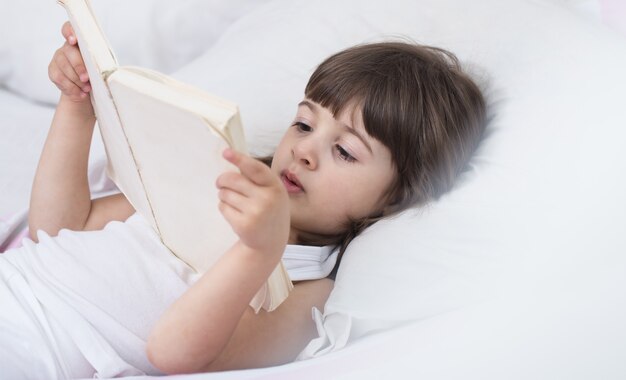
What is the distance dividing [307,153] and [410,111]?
5.5 inches

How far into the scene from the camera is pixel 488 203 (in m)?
A: 0.81

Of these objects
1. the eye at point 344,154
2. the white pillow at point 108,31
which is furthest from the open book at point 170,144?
the white pillow at point 108,31

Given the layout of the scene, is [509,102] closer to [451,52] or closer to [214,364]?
[451,52]

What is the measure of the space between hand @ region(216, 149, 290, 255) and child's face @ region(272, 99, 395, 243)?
274mm

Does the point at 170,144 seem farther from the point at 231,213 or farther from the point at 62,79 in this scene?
the point at 62,79

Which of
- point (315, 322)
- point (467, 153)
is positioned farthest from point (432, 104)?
point (315, 322)

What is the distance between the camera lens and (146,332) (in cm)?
80

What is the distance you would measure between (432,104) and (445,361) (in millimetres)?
390

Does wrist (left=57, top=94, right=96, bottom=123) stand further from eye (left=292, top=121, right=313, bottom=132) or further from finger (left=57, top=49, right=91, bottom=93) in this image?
eye (left=292, top=121, right=313, bottom=132)

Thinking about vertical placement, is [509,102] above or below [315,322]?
above

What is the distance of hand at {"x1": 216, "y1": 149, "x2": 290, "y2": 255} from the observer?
575mm

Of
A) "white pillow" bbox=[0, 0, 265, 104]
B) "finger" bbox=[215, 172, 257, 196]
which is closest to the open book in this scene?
"finger" bbox=[215, 172, 257, 196]

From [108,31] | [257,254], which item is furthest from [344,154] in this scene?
[108,31]

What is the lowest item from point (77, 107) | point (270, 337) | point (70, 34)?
point (270, 337)
